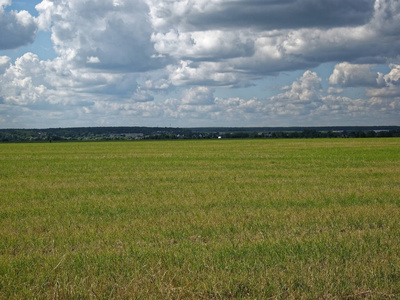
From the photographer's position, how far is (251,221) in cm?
1103

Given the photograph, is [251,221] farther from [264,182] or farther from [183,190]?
[264,182]

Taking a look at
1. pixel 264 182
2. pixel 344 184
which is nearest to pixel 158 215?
pixel 264 182

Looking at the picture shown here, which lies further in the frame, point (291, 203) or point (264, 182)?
point (264, 182)

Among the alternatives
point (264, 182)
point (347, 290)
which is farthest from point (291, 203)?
point (347, 290)

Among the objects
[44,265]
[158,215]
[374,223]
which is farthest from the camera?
[158,215]

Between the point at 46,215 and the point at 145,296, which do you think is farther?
the point at 46,215

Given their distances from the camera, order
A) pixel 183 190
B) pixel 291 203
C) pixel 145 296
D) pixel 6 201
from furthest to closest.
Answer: pixel 183 190
pixel 6 201
pixel 291 203
pixel 145 296

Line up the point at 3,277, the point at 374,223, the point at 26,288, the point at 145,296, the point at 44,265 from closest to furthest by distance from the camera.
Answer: the point at 145,296
the point at 26,288
the point at 3,277
the point at 44,265
the point at 374,223

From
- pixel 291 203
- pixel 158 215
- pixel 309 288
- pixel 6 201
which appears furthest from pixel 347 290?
pixel 6 201

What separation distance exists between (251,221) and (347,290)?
4834mm

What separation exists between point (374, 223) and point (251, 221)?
3.12 m

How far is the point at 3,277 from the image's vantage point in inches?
276

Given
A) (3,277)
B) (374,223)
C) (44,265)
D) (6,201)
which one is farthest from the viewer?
(6,201)

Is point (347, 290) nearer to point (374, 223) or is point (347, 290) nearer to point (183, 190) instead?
point (374, 223)
